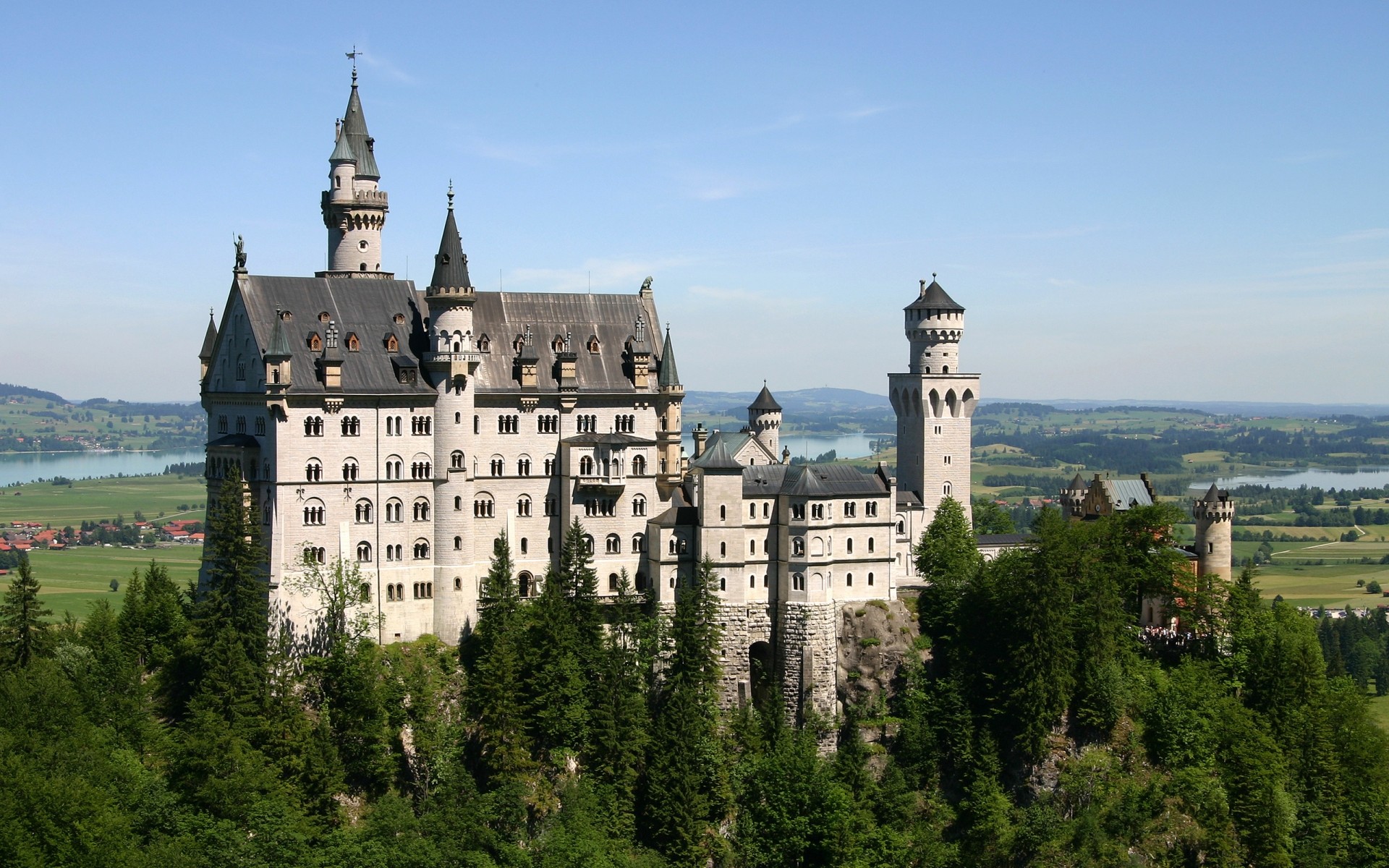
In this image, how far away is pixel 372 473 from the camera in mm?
86875

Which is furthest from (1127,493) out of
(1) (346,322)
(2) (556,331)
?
(1) (346,322)

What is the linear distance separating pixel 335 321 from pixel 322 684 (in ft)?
68.3

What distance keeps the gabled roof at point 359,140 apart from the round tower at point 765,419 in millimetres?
28788

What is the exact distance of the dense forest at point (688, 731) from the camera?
3024 inches

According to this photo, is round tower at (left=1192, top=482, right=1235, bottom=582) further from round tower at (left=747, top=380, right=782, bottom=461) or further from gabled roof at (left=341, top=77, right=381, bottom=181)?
gabled roof at (left=341, top=77, right=381, bottom=181)

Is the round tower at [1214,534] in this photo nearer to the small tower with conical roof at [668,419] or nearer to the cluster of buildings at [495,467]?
the cluster of buildings at [495,467]

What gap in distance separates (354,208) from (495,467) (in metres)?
20.1

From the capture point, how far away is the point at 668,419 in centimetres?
9562

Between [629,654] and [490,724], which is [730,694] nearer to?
[629,654]

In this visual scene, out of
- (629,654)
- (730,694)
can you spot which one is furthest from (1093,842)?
(629,654)

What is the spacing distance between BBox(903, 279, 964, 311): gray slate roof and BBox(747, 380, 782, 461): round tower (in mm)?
11231

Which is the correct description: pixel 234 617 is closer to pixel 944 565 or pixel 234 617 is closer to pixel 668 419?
pixel 668 419

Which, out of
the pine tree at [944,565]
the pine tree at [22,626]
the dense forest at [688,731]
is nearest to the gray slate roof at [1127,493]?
the dense forest at [688,731]

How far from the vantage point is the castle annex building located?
85.6 meters
